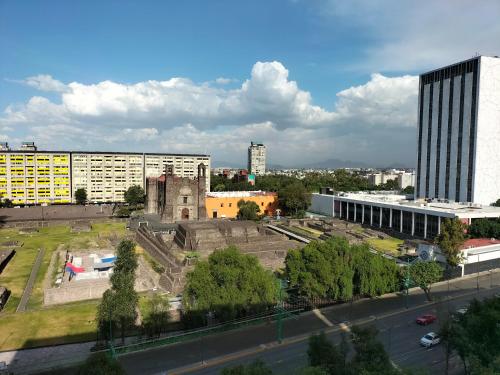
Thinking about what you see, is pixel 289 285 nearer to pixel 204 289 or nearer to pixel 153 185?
pixel 204 289

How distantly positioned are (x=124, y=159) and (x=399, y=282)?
96424 mm

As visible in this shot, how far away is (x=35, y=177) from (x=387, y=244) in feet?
306

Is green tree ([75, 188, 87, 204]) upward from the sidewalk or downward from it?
upward

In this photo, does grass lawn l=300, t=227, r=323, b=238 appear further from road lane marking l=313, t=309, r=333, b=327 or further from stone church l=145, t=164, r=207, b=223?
road lane marking l=313, t=309, r=333, b=327

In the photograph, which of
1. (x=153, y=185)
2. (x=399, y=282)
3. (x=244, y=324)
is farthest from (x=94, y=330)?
(x=153, y=185)

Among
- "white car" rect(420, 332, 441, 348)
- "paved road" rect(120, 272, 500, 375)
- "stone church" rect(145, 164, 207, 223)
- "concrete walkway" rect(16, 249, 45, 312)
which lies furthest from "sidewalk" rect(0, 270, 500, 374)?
"stone church" rect(145, 164, 207, 223)

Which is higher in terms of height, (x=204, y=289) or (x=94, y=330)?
(x=204, y=289)

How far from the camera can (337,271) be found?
29266 mm

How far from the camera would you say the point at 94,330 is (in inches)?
1046

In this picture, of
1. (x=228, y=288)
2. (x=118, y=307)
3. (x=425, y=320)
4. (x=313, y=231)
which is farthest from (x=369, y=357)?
(x=313, y=231)

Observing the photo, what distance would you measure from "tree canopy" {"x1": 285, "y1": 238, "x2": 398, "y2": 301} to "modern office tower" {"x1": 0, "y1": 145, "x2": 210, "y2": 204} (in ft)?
303

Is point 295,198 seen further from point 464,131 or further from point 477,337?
point 477,337

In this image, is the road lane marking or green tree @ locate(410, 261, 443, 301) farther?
green tree @ locate(410, 261, 443, 301)

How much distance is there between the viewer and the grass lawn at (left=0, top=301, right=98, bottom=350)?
2494 centimetres
